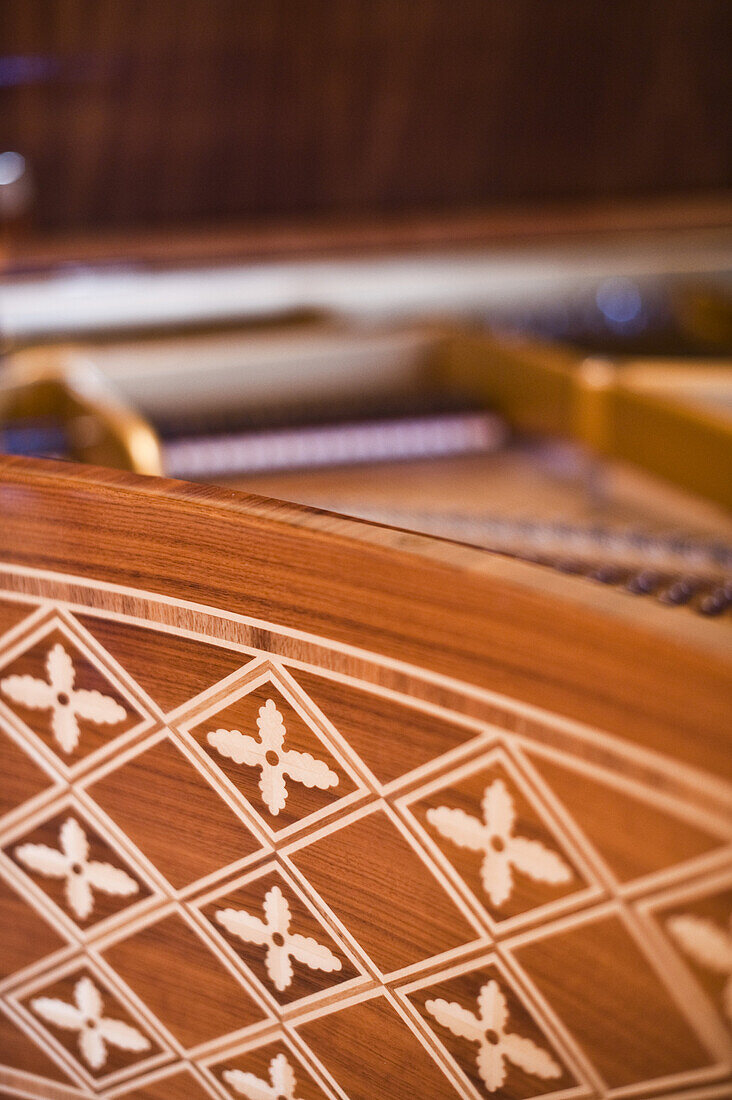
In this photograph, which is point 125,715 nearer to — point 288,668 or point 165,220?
point 288,668

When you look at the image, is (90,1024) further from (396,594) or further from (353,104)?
(353,104)

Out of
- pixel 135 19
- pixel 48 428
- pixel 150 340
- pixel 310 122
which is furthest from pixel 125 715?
pixel 310 122

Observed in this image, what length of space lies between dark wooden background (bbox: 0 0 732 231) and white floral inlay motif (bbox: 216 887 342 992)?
264 centimetres

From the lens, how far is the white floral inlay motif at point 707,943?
48cm

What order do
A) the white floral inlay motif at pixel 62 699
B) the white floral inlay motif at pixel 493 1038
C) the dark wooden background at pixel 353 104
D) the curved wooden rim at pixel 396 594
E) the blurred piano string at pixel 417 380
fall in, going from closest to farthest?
Result: the curved wooden rim at pixel 396 594, the white floral inlay motif at pixel 493 1038, the white floral inlay motif at pixel 62 699, the blurred piano string at pixel 417 380, the dark wooden background at pixel 353 104

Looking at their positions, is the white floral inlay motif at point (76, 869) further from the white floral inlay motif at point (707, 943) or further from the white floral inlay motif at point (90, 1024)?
the white floral inlay motif at point (707, 943)

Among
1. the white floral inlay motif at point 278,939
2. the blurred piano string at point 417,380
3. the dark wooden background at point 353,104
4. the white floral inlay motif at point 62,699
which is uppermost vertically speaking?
the dark wooden background at point 353,104

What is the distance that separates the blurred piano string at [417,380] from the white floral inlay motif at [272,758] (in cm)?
86

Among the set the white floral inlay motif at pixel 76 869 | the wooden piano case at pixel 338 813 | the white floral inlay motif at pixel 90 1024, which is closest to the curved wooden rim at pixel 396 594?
the wooden piano case at pixel 338 813

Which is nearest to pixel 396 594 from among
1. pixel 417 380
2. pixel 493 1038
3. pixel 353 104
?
pixel 493 1038

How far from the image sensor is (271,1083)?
74 centimetres

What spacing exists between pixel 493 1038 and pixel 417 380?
1892 millimetres

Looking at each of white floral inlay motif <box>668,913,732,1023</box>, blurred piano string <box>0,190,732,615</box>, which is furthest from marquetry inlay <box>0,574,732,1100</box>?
blurred piano string <box>0,190,732,615</box>

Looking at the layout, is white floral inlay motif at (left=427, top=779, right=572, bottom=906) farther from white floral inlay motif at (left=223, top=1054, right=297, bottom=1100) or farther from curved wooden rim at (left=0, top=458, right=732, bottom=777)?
white floral inlay motif at (left=223, top=1054, right=297, bottom=1100)
